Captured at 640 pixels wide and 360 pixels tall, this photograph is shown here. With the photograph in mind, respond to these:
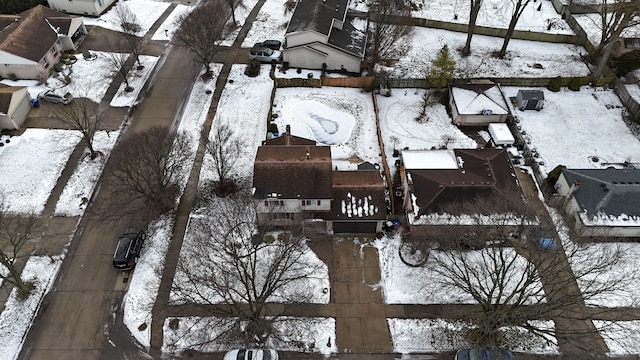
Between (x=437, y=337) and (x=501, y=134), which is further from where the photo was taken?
(x=501, y=134)

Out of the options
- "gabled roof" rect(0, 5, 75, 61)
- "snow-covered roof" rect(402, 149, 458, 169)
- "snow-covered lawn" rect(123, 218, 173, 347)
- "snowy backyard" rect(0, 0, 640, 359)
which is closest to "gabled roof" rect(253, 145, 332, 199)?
"snowy backyard" rect(0, 0, 640, 359)

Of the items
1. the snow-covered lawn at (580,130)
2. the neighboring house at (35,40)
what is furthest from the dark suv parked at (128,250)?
the snow-covered lawn at (580,130)

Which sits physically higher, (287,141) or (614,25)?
(614,25)

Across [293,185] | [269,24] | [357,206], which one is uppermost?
[269,24]

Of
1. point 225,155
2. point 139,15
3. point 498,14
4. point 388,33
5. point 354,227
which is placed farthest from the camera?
point 498,14

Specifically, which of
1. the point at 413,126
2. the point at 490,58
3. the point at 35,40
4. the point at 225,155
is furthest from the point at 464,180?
the point at 35,40

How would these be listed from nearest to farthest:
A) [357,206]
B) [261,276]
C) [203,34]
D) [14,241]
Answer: [14,241] < [261,276] < [357,206] < [203,34]

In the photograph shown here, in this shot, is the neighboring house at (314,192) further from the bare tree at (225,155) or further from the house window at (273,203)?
the bare tree at (225,155)

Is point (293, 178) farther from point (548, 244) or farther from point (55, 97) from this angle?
point (55, 97)
